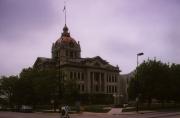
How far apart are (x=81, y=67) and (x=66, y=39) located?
46.2 feet

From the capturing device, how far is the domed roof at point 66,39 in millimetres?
125387

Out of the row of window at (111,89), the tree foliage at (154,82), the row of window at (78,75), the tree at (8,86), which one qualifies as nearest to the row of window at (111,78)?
the row of window at (111,89)

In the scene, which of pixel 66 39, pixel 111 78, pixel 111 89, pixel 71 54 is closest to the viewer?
pixel 111 89

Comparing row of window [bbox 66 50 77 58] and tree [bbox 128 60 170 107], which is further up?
row of window [bbox 66 50 77 58]

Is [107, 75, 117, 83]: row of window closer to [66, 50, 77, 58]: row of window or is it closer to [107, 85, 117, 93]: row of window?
[107, 85, 117, 93]: row of window

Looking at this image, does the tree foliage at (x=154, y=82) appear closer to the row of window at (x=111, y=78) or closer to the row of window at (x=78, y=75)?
the row of window at (x=78, y=75)

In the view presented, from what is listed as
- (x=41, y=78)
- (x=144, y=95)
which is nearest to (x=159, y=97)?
(x=144, y=95)

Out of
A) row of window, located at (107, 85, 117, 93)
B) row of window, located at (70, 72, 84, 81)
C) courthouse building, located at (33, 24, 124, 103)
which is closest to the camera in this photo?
row of window, located at (70, 72, 84, 81)

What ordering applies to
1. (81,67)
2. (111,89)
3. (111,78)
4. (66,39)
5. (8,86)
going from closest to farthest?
(8,86) → (81,67) → (111,89) → (66,39) → (111,78)

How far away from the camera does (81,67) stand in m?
117

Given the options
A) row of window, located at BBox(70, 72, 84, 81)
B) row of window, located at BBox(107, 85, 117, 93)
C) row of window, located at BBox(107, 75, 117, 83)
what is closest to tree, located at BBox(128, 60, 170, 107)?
row of window, located at BBox(70, 72, 84, 81)

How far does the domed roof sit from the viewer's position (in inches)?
4937

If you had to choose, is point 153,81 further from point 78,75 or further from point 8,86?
point 78,75

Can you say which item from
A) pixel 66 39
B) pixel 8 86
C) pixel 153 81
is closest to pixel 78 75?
pixel 66 39
